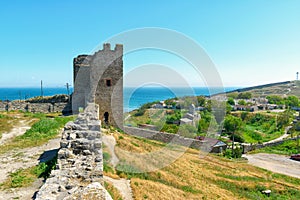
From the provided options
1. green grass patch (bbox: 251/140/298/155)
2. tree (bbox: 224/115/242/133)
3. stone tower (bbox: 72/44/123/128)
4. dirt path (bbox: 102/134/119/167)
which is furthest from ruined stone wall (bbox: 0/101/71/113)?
tree (bbox: 224/115/242/133)

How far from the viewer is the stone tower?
57.8ft

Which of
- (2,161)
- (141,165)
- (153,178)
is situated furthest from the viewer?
(141,165)

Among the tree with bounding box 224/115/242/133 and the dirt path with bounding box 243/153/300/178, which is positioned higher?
the tree with bounding box 224/115/242/133

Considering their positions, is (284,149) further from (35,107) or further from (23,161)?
(23,161)

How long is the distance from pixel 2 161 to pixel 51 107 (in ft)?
49.8

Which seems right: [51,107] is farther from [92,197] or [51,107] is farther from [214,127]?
[214,127]

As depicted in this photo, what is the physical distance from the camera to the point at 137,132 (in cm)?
2198

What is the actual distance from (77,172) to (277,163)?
27.1 meters

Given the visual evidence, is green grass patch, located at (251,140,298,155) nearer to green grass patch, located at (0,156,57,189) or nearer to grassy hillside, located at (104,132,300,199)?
grassy hillside, located at (104,132,300,199)

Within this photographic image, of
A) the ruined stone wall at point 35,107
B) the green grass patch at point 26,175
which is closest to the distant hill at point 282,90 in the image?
the ruined stone wall at point 35,107

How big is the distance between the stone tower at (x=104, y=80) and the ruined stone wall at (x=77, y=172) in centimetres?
1057

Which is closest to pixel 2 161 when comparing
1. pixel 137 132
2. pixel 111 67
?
pixel 111 67

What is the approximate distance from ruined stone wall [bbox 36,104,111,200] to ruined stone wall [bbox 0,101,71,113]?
15920 millimetres

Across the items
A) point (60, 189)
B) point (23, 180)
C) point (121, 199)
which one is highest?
point (60, 189)
